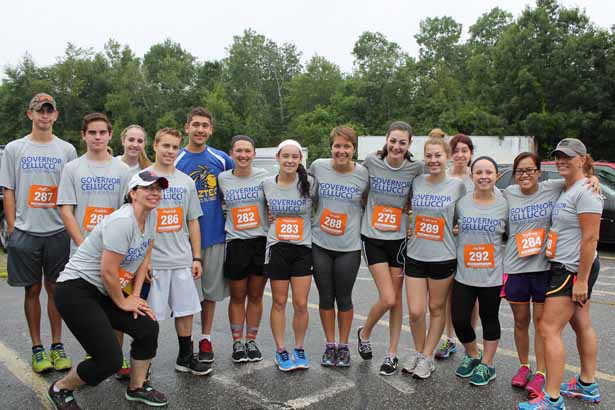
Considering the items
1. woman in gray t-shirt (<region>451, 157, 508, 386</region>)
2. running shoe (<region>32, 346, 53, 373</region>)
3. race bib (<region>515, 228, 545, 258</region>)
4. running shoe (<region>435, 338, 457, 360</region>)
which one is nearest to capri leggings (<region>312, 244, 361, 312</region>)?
woman in gray t-shirt (<region>451, 157, 508, 386</region>)

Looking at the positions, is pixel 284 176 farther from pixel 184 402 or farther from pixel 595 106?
pixel 595 106

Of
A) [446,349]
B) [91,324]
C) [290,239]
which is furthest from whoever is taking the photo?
[446,349]

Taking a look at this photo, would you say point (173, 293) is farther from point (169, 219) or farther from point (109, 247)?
point (109, 247)

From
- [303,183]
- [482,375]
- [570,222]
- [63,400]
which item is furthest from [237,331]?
[570,222]

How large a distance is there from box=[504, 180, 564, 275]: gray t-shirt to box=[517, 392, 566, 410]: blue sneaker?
2.69ft

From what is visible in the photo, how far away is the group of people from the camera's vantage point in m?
3.37

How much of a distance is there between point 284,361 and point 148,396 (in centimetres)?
108

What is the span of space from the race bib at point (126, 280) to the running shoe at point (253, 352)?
1.31 meters

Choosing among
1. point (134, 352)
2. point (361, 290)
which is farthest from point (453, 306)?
point (361, 290)

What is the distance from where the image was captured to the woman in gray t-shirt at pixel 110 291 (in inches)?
117

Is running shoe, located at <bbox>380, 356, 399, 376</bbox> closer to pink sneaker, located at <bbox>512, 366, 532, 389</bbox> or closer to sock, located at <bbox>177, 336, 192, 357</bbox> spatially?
pink sneaker, located at <bbox>512, 366, 532, 389</bbox>

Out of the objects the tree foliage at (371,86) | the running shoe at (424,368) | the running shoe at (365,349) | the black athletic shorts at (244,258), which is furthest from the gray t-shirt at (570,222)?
the tree foliage at (371,86)

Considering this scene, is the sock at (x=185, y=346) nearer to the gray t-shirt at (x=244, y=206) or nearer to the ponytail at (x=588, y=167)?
the gray t-shirt at (x=244, y=206)

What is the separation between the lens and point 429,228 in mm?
3855
